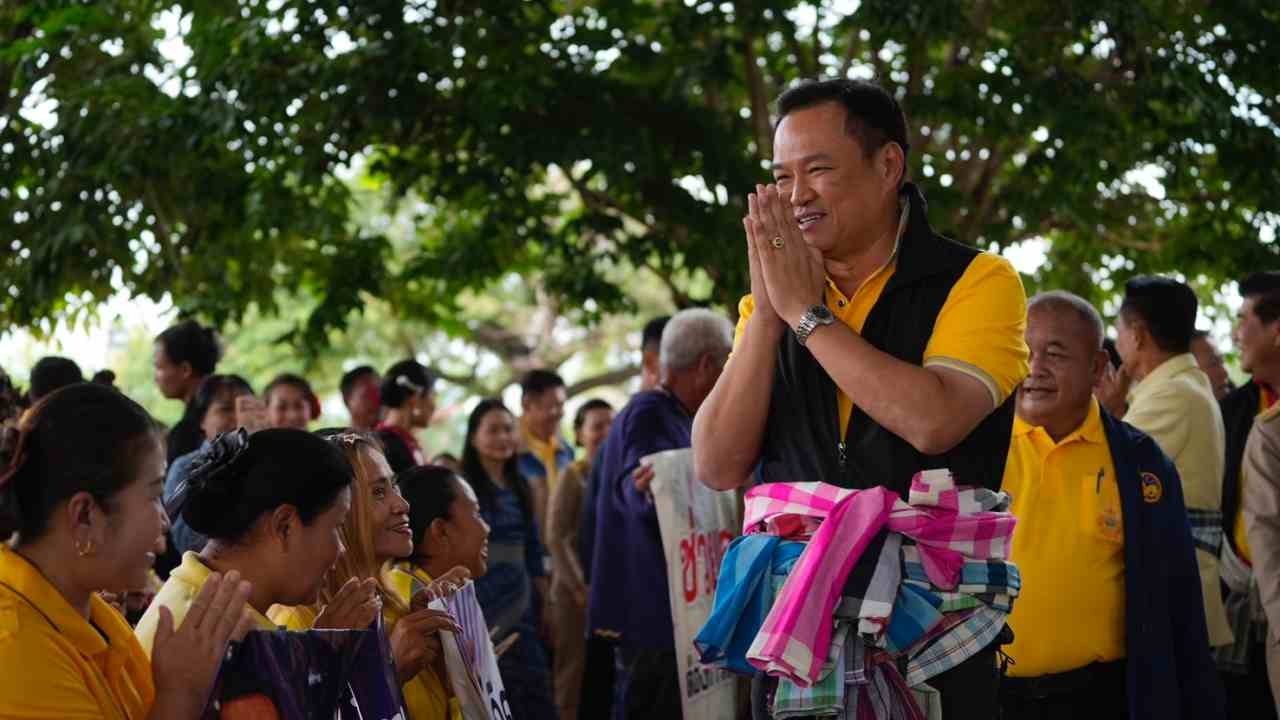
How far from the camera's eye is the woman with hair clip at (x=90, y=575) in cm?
269

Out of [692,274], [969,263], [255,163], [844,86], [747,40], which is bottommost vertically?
[969,263]

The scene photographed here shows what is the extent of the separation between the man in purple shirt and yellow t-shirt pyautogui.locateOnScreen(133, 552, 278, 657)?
305 centimetres

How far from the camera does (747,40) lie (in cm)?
913

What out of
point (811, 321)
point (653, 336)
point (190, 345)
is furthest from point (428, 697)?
point (190, 345)

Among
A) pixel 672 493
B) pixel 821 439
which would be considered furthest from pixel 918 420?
pixel 672 493

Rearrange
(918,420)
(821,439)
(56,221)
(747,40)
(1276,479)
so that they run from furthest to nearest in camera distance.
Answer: (747,40)
(56,221)
(1276,479)
(821,439)
(918,420)

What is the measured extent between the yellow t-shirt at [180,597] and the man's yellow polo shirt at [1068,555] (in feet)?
7.40

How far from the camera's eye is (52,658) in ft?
8.82

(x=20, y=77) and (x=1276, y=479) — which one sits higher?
(x=20, y=77)

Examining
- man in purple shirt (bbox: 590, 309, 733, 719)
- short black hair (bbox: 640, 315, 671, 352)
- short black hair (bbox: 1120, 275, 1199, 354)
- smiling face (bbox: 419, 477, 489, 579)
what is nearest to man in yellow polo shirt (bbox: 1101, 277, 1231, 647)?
short black hair (bbox: 1120, 275, 1199, 354)

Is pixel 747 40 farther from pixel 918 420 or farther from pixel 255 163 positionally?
pixel 918 420

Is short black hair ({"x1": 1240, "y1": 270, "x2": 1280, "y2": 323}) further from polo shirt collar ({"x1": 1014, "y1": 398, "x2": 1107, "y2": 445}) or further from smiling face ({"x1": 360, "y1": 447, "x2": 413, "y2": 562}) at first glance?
smiling face ({"x1": 360, "y1": 447, "x2": 413, "y2": 562})

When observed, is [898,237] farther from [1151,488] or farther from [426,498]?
[426,498]

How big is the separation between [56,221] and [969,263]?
21.5ft
